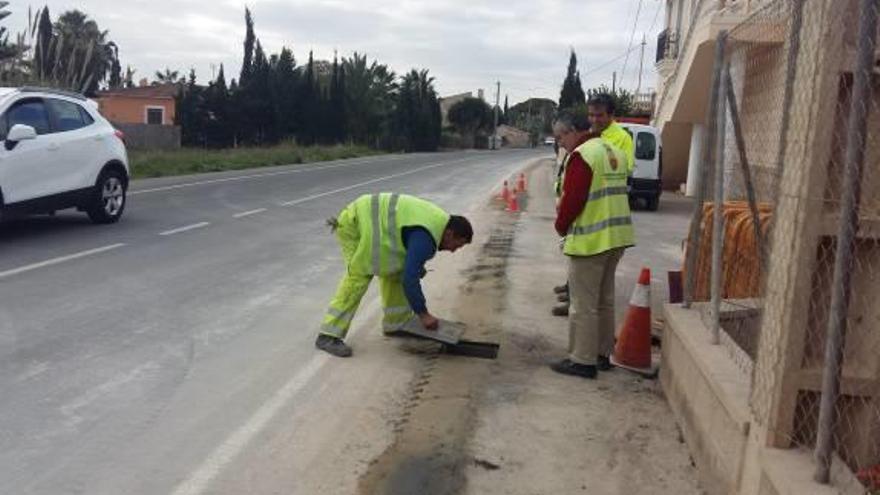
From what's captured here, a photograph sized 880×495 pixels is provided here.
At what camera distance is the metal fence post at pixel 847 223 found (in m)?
3.08

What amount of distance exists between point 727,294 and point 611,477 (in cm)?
265

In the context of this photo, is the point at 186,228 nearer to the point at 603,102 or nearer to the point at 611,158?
the point at 603,102

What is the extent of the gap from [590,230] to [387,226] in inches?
53.1

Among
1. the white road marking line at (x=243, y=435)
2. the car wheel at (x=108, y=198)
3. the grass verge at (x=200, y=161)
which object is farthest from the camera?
the grass verge at (x=200, y=161)

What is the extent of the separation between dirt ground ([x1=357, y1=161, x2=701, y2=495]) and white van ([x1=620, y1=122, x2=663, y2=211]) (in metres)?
13.4

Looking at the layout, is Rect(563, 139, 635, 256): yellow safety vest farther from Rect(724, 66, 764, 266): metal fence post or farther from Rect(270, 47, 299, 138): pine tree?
Rect(270, 47, 299, 138): pine tree

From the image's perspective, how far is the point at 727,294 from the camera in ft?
21.7

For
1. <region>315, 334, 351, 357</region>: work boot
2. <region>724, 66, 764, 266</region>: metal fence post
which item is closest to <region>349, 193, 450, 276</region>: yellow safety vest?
A: <region>315, 334, 351, 357</region>: work boot

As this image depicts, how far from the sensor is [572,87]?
85.8 metres

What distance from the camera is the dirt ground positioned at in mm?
4340

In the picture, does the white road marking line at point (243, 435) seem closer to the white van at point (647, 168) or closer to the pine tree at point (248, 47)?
the white van at point (647, 168)

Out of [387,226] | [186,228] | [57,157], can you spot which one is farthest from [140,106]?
[387,226]

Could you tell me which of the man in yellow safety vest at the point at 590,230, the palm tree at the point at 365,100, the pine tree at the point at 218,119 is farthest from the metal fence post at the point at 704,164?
the palm tree at the point at 365,100

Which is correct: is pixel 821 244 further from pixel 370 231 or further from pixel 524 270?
pixel 524 270
